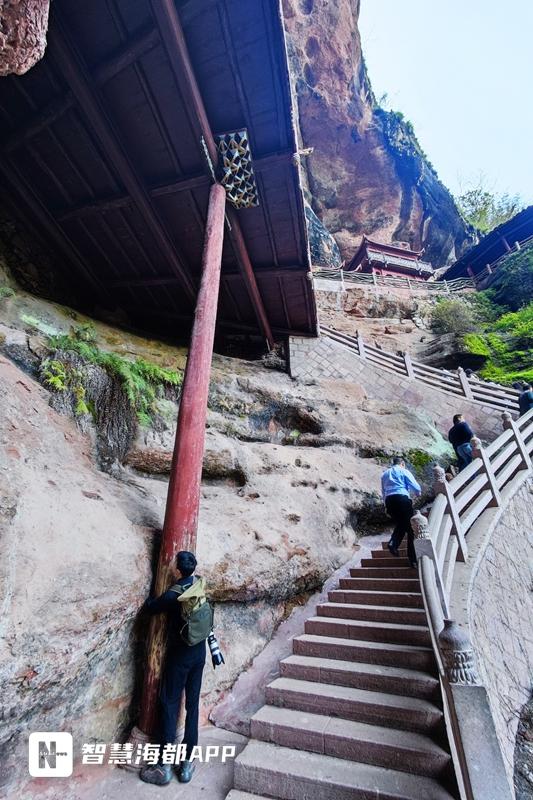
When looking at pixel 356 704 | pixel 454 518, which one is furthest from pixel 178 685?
pixel 454 518

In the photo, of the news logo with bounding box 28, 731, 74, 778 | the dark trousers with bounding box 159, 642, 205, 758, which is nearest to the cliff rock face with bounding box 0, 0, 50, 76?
the dark trousers with bounding box 159, 642, 205, 758

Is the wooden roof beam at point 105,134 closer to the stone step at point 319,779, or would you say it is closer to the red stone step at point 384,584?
the red stone step at point 384,584

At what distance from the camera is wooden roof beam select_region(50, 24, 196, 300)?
4992 millimetres

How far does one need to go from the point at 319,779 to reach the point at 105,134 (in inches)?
331

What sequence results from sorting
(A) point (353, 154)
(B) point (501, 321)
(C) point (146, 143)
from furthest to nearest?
(A) point (353, 154) → (B) point (501, 321) → (C) point (146, 143)

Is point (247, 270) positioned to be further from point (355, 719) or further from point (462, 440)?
point (355, 719)

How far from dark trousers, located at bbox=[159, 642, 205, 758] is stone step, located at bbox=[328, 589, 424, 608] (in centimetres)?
244

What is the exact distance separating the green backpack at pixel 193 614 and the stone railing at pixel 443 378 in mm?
10181

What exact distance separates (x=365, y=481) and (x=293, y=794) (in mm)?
5335

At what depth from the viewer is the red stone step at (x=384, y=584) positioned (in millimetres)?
4645

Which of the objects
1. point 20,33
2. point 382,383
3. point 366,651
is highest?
point 382,383

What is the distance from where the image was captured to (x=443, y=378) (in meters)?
11.5

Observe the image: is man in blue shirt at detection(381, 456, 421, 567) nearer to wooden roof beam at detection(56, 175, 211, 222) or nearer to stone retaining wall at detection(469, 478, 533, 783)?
stone retaining wall at detection(469, 478, 533, 783)

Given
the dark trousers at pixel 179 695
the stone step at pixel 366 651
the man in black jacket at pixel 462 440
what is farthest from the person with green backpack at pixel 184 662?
the man in black jacket at pixel 462 440
